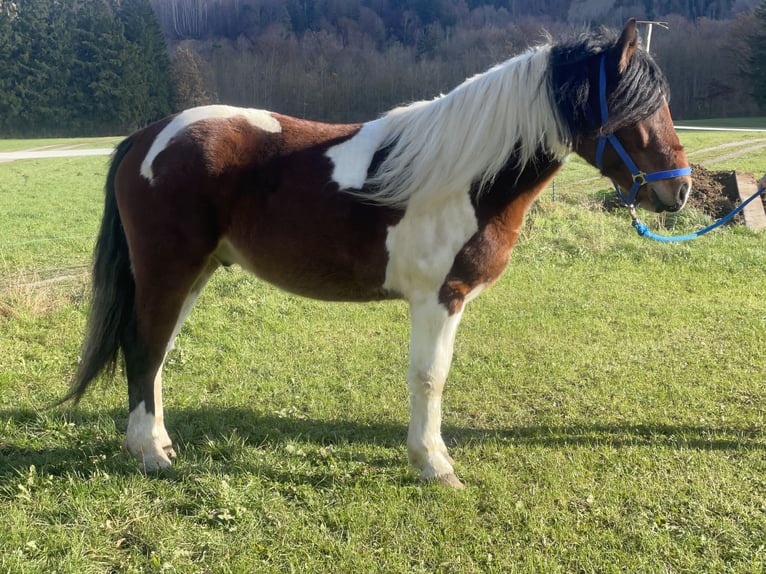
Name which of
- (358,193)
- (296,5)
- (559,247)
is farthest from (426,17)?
(358,193)

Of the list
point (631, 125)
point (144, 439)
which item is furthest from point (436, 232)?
point (144, 439)

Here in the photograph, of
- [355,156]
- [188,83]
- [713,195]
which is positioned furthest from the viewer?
[188,83]

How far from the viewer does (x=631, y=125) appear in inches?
Answer: 99.2

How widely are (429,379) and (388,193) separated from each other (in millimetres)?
997

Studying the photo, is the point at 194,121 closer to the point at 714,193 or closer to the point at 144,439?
the point at 144,439

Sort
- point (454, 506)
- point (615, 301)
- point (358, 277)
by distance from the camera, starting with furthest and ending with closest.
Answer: point (615, 301) < point (358, 277) < point (454, 506)

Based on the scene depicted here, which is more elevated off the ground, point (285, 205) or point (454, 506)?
point (285, 205)

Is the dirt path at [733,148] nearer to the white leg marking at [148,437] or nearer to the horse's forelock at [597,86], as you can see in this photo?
the horse's forelock at [597,86]

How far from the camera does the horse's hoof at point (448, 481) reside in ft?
9.20

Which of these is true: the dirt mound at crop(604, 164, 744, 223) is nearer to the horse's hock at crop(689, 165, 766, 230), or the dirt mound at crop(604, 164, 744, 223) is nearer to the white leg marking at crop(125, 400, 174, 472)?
the horse's hock at crop(689, 165, 766, 230)

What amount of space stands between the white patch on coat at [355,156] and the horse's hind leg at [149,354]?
0.96m

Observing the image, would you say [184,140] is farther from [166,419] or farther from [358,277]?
[166,419]

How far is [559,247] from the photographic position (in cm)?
764

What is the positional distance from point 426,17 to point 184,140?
274 feet
